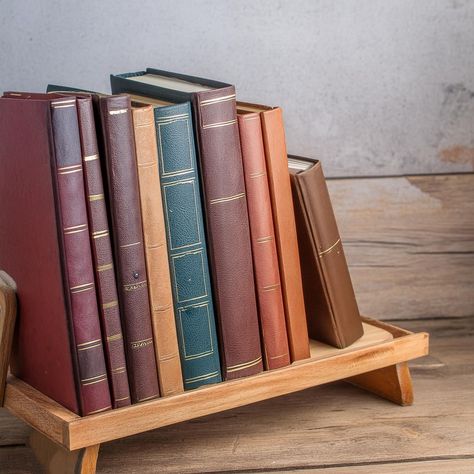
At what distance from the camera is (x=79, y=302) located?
887 millimetres

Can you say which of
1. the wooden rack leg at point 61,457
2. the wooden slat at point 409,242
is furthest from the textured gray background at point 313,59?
the wooden rack leg at point 61,457

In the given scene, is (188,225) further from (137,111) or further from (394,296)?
(394,296)

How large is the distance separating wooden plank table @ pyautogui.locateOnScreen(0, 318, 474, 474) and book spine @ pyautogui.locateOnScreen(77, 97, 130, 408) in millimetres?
122

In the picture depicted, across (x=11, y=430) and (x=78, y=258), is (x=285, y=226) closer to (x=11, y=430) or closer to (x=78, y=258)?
(x=78, y=258)

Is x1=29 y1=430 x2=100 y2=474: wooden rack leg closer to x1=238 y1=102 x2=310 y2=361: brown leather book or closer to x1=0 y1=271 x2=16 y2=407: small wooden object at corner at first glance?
x1=0 y1=271 x2=16 y2=407: small wooden object at corner

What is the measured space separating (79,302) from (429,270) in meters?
0.65

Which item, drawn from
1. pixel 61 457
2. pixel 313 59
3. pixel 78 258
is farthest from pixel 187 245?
pixel 313 59

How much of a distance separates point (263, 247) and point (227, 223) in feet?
0.18

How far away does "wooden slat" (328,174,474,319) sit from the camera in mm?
1342

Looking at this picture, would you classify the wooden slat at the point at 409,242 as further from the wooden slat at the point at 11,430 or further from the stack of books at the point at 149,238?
the wooden slat at the point at 11,430

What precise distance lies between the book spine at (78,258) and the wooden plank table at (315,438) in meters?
0.12

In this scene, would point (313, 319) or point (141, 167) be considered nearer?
point (141, 167)

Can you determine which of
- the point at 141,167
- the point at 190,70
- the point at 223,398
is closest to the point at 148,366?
the point at 223,398

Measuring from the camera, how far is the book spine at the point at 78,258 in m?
0.86
